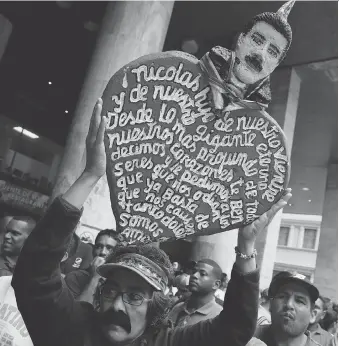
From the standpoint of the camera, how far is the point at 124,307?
170cm

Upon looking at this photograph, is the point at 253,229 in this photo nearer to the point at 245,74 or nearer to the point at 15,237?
the point at 245,74

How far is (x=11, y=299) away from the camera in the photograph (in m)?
2.50

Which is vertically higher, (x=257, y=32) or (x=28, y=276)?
(x=257, y=32)

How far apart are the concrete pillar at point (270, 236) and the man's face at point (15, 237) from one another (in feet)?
18.8

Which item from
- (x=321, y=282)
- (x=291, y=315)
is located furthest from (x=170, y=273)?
(x=321, y=282)

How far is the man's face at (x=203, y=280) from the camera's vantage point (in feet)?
14.3

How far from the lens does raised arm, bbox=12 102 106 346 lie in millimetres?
1551

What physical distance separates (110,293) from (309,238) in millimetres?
36451

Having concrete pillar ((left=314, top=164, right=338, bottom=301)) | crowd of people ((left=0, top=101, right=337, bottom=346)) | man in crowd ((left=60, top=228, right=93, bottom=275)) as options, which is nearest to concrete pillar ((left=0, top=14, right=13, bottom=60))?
man in crowd ((left=60, top=228, right=93, bottom=275))

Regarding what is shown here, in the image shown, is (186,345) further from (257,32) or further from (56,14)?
(56,14)

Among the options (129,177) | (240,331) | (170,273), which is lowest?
(240,331)

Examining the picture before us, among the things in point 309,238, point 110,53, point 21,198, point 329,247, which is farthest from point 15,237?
point 309,238

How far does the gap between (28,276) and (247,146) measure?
0.99m

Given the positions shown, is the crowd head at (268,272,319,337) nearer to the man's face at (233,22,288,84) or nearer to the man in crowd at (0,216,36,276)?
the man's face at (233,22,288,84)
